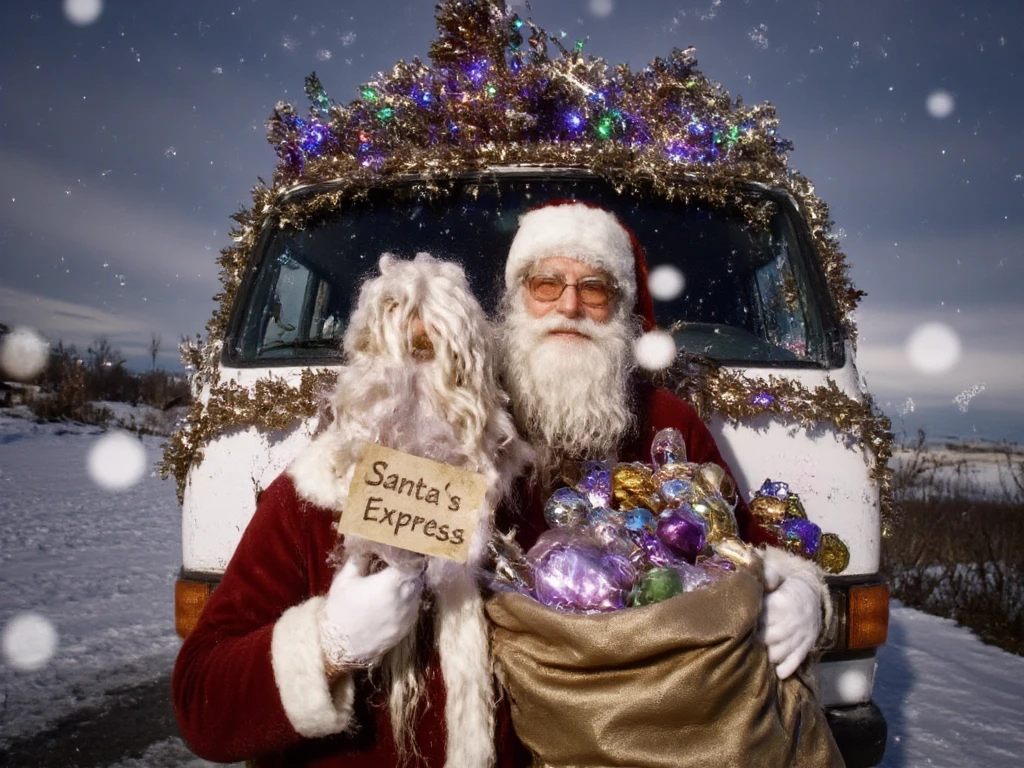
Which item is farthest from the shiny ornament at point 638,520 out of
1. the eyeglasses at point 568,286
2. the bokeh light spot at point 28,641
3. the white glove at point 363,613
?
the bokeh light spot at point 28,641

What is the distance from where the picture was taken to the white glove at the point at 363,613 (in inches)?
48.8

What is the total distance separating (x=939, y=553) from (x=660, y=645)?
8.50 metres

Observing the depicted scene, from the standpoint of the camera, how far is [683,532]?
5.10 feet

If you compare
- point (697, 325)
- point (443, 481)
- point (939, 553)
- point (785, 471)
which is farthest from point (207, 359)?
point (939, 553)

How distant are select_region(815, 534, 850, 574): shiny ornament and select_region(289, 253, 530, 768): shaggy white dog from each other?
1.06 meters

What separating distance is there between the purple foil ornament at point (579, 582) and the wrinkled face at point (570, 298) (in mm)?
777

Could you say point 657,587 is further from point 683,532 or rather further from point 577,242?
point 577,242

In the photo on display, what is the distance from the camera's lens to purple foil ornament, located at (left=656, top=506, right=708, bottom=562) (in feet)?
5.10

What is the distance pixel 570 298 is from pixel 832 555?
106 cm

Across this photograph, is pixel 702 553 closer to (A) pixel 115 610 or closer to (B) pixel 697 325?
(B) pixel 697 325

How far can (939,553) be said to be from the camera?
8078 millimetres

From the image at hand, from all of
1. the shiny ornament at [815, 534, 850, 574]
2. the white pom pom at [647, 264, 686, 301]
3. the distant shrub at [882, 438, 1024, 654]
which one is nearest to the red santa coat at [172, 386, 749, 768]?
the shiny ornament at [815, 534, 850, 574]

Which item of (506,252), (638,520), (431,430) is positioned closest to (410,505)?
(431,430)

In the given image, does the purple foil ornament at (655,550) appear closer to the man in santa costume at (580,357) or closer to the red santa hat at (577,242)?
the man in santa costume at (580,357)
